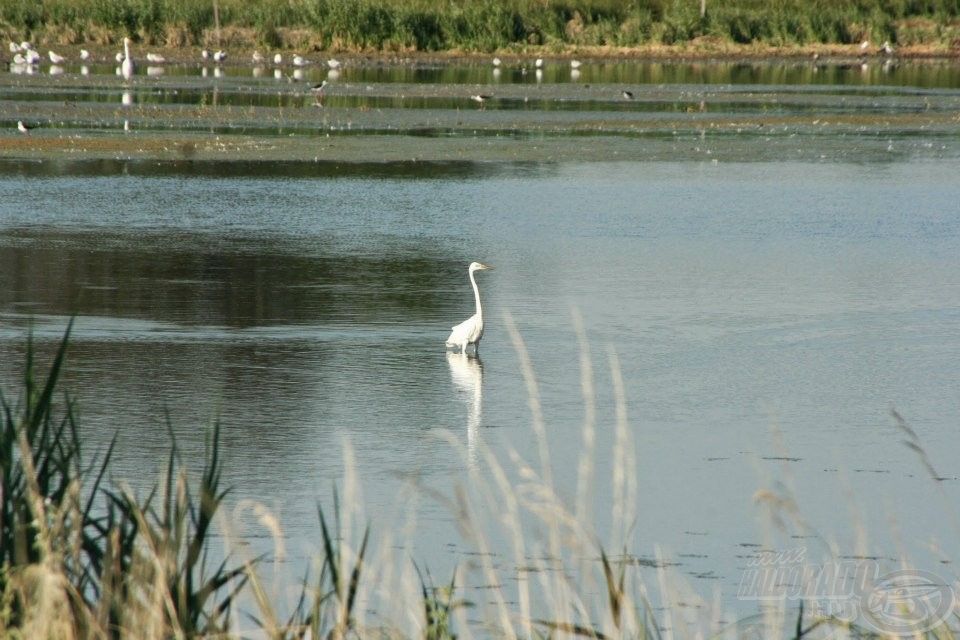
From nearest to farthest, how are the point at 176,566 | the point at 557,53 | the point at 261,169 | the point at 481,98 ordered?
the point at 176,566 → the point at 261,169 → the point at 481,98 → the point at 557,53

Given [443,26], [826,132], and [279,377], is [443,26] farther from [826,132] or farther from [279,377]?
[279,377]

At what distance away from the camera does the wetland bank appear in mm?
5367

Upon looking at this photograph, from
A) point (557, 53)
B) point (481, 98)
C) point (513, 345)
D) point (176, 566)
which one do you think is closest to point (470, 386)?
point (513, 345)

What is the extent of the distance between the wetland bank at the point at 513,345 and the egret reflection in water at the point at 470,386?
0.09 feet

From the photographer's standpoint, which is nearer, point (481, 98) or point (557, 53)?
point (481, 98)

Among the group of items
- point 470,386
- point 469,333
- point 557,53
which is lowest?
point 470,386

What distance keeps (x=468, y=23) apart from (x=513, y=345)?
116 ft

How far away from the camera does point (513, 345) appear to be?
31.4 feet

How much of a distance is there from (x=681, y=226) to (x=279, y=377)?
690 centimetres

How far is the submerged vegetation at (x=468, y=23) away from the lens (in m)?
43.2

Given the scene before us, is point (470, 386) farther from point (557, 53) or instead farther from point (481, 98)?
point (557, 53)

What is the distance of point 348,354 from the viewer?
358 inches

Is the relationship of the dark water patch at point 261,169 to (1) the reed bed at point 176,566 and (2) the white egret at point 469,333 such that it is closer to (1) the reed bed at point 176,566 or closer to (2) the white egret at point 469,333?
(2) the white egret at point 469,333

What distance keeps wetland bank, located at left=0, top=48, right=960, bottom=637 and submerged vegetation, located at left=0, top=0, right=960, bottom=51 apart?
2028cm
